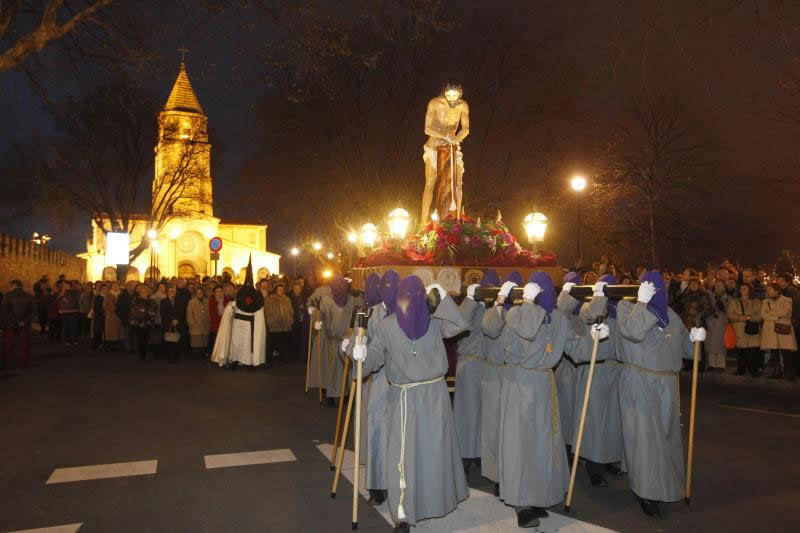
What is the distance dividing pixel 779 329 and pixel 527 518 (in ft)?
30.5

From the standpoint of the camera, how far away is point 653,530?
5176 mm

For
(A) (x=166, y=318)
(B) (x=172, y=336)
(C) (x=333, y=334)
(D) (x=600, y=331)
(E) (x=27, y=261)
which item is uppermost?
(E) (x=27, y=261)

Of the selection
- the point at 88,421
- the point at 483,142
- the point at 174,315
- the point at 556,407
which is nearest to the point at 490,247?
the point at 556,407

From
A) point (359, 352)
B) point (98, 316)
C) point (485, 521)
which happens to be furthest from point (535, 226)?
point (98, 316)

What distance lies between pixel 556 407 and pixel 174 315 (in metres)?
12.8

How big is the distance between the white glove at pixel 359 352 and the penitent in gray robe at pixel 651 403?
7.36ft

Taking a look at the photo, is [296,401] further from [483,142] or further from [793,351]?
[483,142]

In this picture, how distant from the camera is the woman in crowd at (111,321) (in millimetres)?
17969

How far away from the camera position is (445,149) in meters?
12.5

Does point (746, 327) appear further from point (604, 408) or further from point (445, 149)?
point (604, 408)

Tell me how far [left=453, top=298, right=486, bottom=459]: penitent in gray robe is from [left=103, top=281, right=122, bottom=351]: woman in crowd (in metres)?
13.6

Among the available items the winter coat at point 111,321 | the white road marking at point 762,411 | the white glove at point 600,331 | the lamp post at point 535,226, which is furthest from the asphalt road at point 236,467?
the winter coat at point 111,321

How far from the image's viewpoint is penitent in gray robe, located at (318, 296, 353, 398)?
10.4 m

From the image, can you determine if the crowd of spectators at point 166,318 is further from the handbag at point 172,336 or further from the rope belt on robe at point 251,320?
the rope belt on robe at point 251,320
